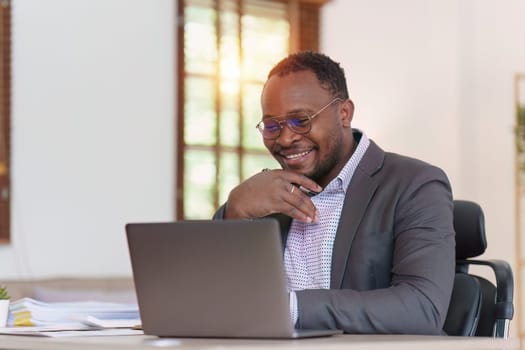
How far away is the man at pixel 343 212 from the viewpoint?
1771 millimetres

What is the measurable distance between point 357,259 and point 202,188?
2.84 metres

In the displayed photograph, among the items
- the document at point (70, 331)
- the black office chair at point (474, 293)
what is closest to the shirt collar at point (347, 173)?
the black office chair at point (474, 293)

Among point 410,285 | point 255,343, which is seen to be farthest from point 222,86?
point 255,343

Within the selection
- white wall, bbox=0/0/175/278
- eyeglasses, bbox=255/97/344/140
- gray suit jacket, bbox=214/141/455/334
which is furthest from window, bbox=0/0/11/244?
eyeglasses, bbox=255/97/344/140

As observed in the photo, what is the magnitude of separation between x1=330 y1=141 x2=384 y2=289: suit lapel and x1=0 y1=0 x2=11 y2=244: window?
238 cm

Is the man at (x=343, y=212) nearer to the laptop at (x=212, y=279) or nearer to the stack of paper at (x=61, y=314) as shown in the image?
the laptop at (x=212, y=279)

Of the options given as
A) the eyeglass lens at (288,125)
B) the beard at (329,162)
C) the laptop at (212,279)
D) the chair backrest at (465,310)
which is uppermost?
the eyeglass lens at (288,125)

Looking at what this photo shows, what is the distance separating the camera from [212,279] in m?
1.50

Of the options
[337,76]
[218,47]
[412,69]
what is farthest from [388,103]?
[337,76]

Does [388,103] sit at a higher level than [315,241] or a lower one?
higher

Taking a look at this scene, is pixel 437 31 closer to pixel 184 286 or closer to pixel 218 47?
pixel 218 47

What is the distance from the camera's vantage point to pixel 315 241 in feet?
7.47

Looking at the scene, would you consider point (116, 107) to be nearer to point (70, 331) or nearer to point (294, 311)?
point (70, 331)

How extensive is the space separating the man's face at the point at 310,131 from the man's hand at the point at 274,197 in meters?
0.10
